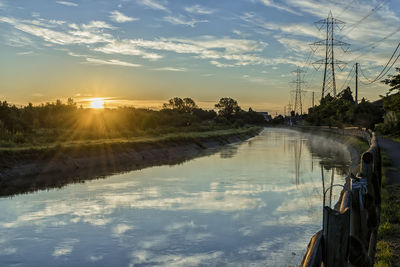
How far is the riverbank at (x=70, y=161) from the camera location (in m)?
21.9

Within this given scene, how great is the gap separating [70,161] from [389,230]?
22661 millimetres

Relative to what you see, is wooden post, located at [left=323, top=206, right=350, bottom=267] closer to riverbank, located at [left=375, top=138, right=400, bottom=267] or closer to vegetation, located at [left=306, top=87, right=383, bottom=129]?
riverbank, located at [left=375, top=138, right=400, bottom=267]

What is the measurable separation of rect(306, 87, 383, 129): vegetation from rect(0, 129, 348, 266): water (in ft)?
144

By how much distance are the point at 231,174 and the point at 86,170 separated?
10.0 m

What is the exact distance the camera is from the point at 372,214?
25.9 feet

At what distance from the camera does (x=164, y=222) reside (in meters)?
13.0

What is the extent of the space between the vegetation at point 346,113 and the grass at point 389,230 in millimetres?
51697

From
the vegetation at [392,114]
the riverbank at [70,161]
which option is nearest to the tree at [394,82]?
the vegetation at [392,114]

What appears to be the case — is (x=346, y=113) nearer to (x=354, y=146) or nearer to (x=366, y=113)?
(x=366, y=113)

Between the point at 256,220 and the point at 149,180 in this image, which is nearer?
the point at 256,220

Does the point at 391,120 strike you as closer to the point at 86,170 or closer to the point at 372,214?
the point at 86,170

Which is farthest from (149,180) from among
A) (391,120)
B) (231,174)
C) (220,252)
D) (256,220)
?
(391,120)

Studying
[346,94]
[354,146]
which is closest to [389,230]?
[354,146]

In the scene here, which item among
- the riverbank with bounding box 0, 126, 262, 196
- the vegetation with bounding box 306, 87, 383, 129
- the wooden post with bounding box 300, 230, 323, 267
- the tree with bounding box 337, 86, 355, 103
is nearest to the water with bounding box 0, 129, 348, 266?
the riverbank with bounding box 0, 126, 262, 196
